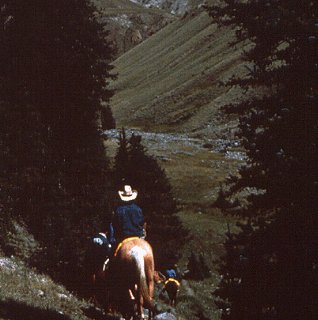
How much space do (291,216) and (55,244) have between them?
1089cm

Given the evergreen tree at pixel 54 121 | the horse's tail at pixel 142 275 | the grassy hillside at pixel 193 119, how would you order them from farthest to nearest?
the grassy hillside at pixel 193 119 → the evergreen tree at pixel 54 121 → the horse's tail at pixel 142 275

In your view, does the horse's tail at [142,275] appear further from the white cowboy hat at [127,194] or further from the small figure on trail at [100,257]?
the white cowboy hat at [127,194]

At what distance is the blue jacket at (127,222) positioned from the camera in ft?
40.8

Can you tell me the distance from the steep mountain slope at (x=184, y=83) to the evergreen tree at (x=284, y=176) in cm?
7158

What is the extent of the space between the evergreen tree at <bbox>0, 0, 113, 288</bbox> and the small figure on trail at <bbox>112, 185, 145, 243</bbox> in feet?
28.8

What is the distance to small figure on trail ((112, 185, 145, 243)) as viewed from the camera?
12430mm

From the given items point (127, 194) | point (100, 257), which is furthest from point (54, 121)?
point (127, 194)

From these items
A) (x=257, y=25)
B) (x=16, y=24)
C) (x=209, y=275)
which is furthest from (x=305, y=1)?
(x=209, y=275)

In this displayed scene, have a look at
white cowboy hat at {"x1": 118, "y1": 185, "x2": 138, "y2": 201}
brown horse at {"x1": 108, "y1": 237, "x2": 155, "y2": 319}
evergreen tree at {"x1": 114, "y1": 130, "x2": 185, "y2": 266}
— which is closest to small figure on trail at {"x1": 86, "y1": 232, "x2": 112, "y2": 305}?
brown horse at {"x1": 108, "y1": 237, "x2": 155, "y2": 319}

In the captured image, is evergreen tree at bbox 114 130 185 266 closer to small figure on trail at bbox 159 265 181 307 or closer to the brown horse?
small figure on trail at bbox 159 265 181 307

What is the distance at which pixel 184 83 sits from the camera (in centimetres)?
13388

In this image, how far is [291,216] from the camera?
13.7 metres

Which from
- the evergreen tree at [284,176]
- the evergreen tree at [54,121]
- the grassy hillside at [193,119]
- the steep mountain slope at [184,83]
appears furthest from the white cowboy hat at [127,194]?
the steep mountain slope at [184,83]

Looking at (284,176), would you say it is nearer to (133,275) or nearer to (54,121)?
(133,275)
